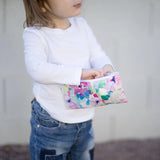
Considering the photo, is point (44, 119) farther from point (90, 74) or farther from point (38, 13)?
point (38, 13)

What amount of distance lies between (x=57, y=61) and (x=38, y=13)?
0.78 ft

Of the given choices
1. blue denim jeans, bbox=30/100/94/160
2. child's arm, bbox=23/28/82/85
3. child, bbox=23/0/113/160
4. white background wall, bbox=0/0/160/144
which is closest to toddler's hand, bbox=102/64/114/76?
child, bbox=23/0/113/160

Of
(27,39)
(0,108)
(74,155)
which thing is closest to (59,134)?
(74,155)

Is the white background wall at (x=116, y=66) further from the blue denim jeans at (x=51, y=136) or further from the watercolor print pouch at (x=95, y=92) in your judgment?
the watercolor print pouch at (x=95, y=92)

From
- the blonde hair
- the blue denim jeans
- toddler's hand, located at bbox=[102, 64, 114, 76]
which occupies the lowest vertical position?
the blue denim jeans

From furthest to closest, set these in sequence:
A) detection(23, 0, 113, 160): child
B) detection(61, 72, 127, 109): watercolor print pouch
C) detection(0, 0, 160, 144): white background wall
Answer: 1. detection(0, 0, 160, 144): white background wall
2. detection(23, 0, 113, 160): child
3. detection(61, 72, 127, 109): watercolor print pouch

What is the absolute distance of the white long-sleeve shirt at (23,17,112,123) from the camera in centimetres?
116

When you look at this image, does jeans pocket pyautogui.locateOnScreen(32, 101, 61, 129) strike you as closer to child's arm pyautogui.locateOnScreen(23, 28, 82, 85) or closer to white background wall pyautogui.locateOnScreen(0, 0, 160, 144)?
child's arm pyautogui.locateOnScreen(23, 28, 82, 85)

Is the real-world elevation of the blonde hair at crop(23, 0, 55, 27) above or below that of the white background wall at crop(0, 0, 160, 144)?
above

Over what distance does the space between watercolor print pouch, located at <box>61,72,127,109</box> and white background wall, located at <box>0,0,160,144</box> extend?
0.88 metres

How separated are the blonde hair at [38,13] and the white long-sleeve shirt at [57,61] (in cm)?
3

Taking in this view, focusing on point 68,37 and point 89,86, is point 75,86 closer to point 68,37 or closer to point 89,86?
point 89,86

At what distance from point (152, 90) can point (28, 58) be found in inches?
53.9

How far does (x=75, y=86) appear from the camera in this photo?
1148 millimetres
